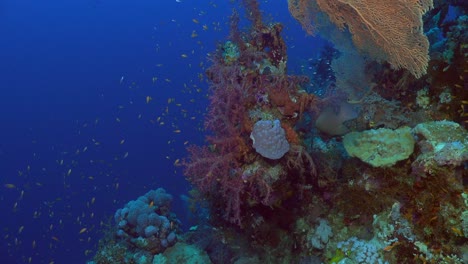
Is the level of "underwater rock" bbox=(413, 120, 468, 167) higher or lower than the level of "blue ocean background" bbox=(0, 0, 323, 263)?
higher

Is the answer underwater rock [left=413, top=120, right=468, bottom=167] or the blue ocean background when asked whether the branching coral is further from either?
the blue ocean background

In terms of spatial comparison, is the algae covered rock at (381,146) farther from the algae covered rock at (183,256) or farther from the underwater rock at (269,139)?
the algae covered rock at (183,256)

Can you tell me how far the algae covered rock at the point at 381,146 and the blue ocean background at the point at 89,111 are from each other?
11.5ft

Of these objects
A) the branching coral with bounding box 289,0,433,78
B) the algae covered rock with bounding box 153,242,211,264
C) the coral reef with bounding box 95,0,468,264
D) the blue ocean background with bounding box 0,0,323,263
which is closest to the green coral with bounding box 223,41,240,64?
the coral reef with bounding box 95,0,468,264

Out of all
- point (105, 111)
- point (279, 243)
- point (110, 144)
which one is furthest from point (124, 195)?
point (279, 243)

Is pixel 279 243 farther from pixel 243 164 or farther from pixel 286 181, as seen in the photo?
pixel 243 164

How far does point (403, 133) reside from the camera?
493cm

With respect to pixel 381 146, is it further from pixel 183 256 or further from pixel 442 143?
pixel 183 256

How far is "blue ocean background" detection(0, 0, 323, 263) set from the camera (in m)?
27.6

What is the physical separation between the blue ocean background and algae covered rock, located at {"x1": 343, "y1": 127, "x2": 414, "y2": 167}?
351 centimetres

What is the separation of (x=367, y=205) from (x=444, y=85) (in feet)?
8.78

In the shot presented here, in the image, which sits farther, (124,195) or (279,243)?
(124,195)

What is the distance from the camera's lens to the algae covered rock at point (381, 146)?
4793 mm

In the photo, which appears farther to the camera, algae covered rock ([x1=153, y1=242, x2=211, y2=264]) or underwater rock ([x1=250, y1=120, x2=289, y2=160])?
algae covered rock ([x1=153, y1=242, x2=211, y2=264])
